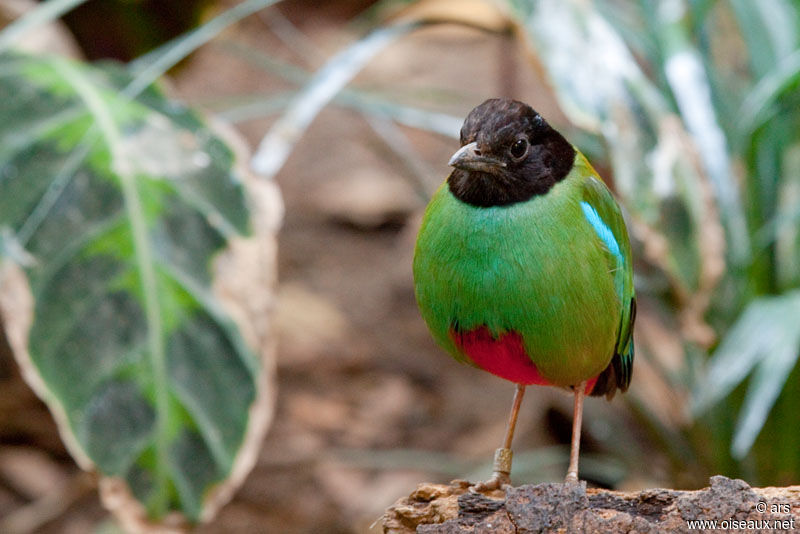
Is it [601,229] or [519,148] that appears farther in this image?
[601,229]

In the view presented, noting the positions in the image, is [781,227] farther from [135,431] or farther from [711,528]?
[135,431]

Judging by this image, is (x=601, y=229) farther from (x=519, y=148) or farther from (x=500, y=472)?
(x=500, y=472)

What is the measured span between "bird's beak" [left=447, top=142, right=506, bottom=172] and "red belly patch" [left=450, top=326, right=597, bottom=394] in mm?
318

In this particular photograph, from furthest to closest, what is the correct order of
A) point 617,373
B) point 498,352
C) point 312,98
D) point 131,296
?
point 312,98 < point 131,296 < point 617,373 < point 498,352

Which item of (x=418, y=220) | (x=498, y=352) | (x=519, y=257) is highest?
(x=418, y=220)

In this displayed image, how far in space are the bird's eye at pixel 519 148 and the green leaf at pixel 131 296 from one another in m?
1.35

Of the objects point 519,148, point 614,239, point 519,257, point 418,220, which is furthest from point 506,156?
point 418,220

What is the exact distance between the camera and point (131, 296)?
2.87 metres

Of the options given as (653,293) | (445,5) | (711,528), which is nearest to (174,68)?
(445,5)

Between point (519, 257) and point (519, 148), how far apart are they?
21 cm

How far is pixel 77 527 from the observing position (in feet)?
17.2

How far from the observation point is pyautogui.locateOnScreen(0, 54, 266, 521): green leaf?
9.11ft

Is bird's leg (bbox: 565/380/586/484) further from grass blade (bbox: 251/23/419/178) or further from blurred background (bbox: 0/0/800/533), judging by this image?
grass blade (bbox: 251/23/419/178)

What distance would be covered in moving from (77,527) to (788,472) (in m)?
3.72
